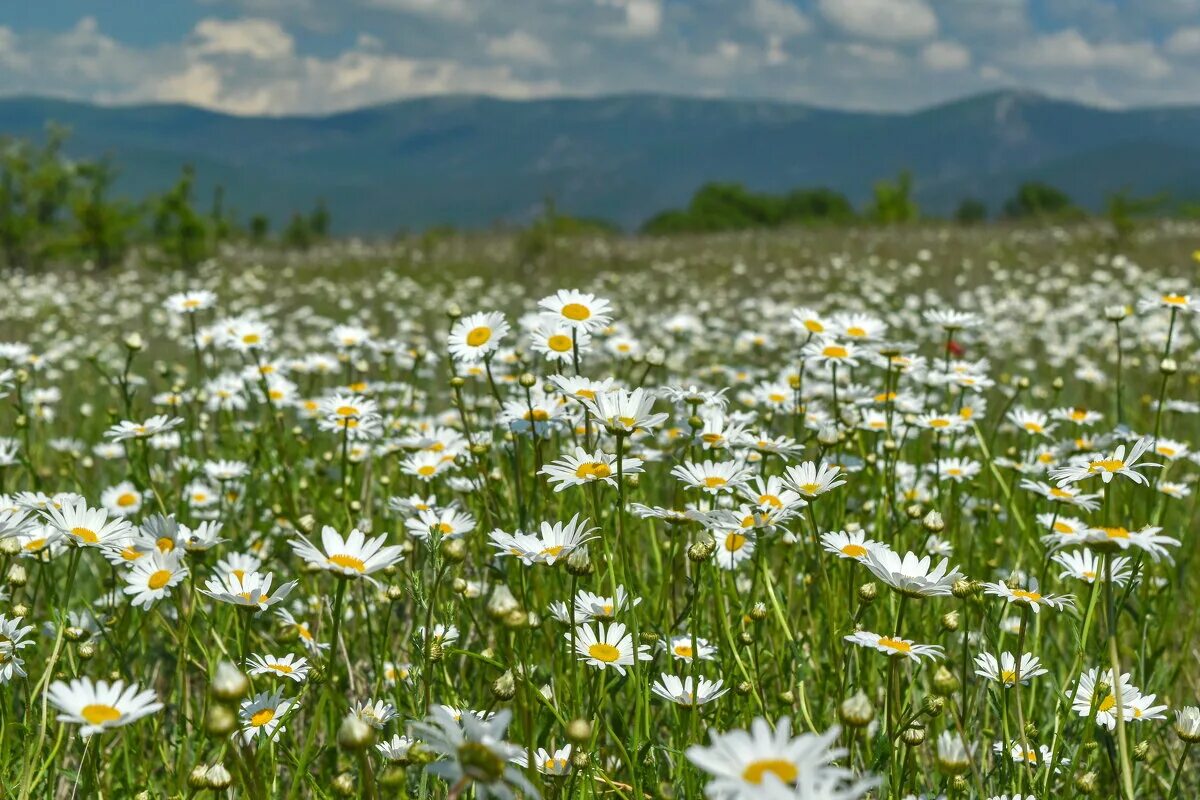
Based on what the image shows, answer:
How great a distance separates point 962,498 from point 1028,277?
731cm

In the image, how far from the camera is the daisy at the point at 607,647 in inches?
61.5

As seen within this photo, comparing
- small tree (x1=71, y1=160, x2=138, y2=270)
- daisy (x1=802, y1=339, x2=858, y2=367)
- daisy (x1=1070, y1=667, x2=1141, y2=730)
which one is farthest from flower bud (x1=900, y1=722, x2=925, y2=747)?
small tree (x1=71, y1=160, x2=138, y2=270)

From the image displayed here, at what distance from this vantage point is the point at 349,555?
4.54 feet

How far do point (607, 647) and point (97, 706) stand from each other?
80cm

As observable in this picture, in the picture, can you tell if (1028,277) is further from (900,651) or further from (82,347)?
(900,651)

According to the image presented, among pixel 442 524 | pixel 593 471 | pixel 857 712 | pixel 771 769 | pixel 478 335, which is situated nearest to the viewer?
pixel 771 769

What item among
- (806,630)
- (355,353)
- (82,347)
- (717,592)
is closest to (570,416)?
(717,592)

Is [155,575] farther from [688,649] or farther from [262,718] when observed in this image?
[688,649]

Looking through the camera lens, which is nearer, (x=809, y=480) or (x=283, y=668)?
(x=283, y=668)

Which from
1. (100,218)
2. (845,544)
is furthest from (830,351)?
(100,218)

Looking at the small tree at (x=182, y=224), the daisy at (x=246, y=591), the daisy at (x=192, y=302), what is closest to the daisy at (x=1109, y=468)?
the daisy at (x=246, y=591)

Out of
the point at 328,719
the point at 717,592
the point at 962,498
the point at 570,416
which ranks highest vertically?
the point at 570,416

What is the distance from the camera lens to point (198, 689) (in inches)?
101

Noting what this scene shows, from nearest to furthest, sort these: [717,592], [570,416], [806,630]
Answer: [717,592] → [570,416] → [806,630]
